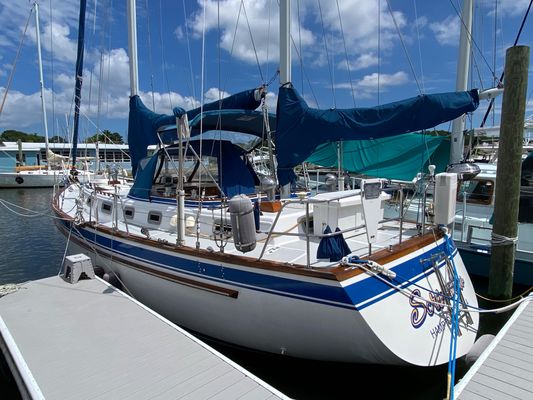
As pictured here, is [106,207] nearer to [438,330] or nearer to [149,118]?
[149,118]

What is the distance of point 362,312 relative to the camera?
145 inches

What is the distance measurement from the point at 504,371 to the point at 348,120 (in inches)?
139

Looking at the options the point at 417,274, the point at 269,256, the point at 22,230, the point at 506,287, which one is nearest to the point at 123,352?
the point at 269,256

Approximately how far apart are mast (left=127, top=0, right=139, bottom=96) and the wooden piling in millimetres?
7819

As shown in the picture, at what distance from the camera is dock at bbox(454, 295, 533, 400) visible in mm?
3426

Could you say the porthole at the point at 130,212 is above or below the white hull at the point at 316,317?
above

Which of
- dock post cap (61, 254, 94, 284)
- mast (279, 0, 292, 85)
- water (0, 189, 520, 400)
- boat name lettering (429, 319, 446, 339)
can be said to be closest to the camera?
boat name lettering (429, 319, 446, 339)

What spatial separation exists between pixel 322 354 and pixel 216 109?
4932 mm

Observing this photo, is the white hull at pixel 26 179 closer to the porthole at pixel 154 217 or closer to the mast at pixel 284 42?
the porthole at pixel 154 217

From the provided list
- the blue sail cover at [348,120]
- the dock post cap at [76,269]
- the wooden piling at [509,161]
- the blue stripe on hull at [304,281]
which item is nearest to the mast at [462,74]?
the wooden piling at [509,161]

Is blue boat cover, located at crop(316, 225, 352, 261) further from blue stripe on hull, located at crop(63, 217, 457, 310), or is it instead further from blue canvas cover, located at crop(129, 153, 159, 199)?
blue canvas cover, located at crop(129, 153, 159, 199)

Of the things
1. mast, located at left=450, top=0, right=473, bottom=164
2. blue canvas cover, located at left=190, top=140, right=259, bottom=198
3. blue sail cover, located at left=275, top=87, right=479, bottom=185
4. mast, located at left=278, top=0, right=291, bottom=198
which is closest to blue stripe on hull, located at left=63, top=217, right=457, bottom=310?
blue sail cover, located at left=275, top=87, right=479, bottom=185

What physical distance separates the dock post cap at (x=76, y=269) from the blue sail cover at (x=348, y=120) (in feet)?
12.1

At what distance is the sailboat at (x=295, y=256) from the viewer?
3896 millimetres
